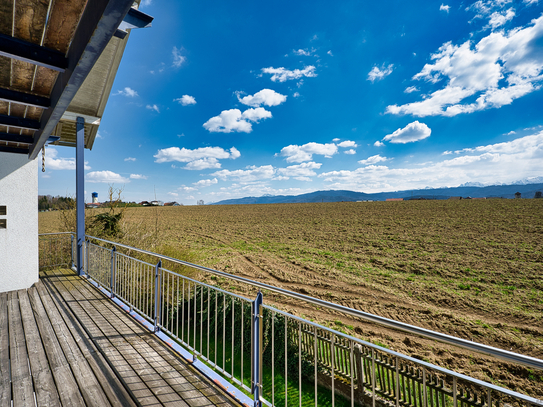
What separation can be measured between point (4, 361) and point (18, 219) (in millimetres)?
3056

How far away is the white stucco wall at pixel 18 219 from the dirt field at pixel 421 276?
3.27 m

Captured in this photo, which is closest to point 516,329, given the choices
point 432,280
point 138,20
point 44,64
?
point 432,280

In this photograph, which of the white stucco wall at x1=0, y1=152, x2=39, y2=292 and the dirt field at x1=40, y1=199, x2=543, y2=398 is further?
the dirt field at x1=40, y1=199, x2=543, y2=398

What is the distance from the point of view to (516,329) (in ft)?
22.7

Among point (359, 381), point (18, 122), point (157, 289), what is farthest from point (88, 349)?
point (359, 381)

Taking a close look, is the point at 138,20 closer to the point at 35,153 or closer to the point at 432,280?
the point at 35,153

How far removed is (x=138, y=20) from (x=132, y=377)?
10.0 ft

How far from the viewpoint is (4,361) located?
9.30ft

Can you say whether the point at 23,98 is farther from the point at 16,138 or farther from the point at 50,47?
the point at 16,138

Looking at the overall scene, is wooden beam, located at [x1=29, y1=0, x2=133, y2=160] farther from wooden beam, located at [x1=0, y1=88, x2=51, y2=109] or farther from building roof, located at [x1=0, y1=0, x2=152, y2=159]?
wooden beam, located at [x1=0, y1=88, x2=51, y2=109]

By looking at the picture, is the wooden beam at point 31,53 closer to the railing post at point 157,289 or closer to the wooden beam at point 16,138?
the railing post at point 157,289

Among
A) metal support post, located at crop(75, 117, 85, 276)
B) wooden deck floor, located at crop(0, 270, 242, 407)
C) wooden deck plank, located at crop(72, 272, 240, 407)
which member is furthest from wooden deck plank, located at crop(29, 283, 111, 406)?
metal support post, located at crop(75, 117, 85, 276)

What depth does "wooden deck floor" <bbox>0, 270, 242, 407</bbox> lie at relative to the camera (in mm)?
2352

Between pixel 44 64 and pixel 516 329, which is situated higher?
pixel 44 64
